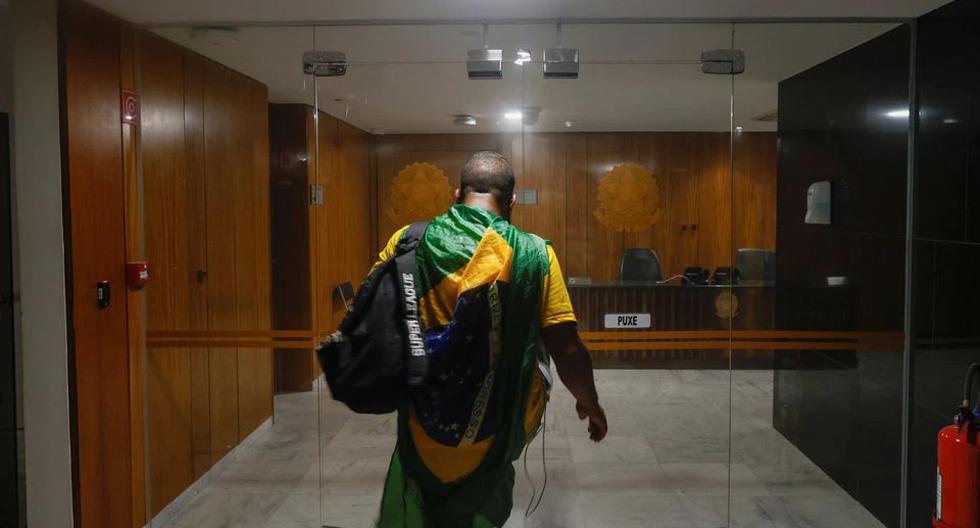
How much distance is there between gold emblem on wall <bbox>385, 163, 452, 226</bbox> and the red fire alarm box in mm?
1061

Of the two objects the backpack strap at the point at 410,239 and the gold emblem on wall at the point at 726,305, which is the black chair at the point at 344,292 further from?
the gold emblem on wall at the point at 726,305

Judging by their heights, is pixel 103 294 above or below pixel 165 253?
below

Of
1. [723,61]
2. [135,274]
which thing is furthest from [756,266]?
[135,274]

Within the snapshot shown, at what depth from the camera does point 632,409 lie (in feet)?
11.6

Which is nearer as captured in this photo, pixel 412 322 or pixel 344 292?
pixel 412 322

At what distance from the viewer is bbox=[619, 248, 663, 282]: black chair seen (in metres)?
3.33

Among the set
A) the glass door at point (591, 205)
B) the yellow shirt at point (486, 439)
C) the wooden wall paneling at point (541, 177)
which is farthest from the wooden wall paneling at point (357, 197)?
the yellow shirt at point (486, 439)

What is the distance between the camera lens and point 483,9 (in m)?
2.94

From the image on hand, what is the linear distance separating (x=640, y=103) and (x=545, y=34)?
21.1 inches

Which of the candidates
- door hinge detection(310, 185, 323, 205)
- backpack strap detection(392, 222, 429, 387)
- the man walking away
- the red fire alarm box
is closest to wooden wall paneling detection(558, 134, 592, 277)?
door hinge detection(310, 185, 323, 205)

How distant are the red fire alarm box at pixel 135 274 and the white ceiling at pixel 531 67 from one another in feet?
3.18

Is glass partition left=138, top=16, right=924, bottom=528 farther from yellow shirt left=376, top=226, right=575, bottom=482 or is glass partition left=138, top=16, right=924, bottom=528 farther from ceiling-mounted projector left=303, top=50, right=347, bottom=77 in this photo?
yellow shirt left=376, top=226, right=575, bottom=482

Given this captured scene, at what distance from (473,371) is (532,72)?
171 cm

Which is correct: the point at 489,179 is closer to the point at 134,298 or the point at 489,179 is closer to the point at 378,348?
the point at 378,348
